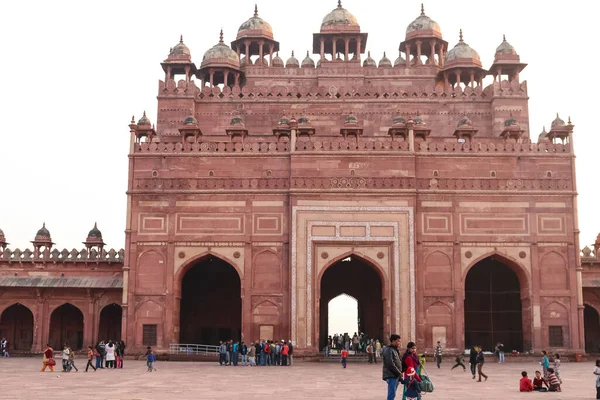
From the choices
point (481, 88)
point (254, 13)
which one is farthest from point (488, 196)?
point (254, 13)

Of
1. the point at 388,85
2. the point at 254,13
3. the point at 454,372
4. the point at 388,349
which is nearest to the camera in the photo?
the point at 388,349

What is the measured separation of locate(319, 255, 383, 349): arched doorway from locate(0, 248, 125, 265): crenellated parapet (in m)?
6.87

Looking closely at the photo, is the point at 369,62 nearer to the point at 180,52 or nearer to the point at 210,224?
the point at 180,52

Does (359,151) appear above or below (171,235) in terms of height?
above

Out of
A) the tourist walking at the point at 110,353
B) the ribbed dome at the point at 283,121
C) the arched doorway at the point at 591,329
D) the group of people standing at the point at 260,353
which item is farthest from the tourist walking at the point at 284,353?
the arched doorway at the point at 591,329

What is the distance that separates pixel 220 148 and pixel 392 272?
5.99 meters

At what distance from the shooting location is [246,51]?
2884cm

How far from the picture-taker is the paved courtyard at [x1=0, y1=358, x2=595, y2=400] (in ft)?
36.1

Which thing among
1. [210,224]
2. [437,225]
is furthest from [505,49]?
[210,224]

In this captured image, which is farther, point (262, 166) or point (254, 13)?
point (254, 13)

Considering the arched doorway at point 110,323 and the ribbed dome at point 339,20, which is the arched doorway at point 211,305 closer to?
the arched doorway at point 110,323

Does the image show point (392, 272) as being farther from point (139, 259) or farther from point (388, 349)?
point (388, 349)

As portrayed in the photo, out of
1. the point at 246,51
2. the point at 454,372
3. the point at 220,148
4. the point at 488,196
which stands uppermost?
the point at 246,51

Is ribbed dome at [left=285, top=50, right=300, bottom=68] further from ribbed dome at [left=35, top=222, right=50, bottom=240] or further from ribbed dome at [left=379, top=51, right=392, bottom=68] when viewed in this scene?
ribbed dome at [left=35, top=222, right=50, bottom=240]
